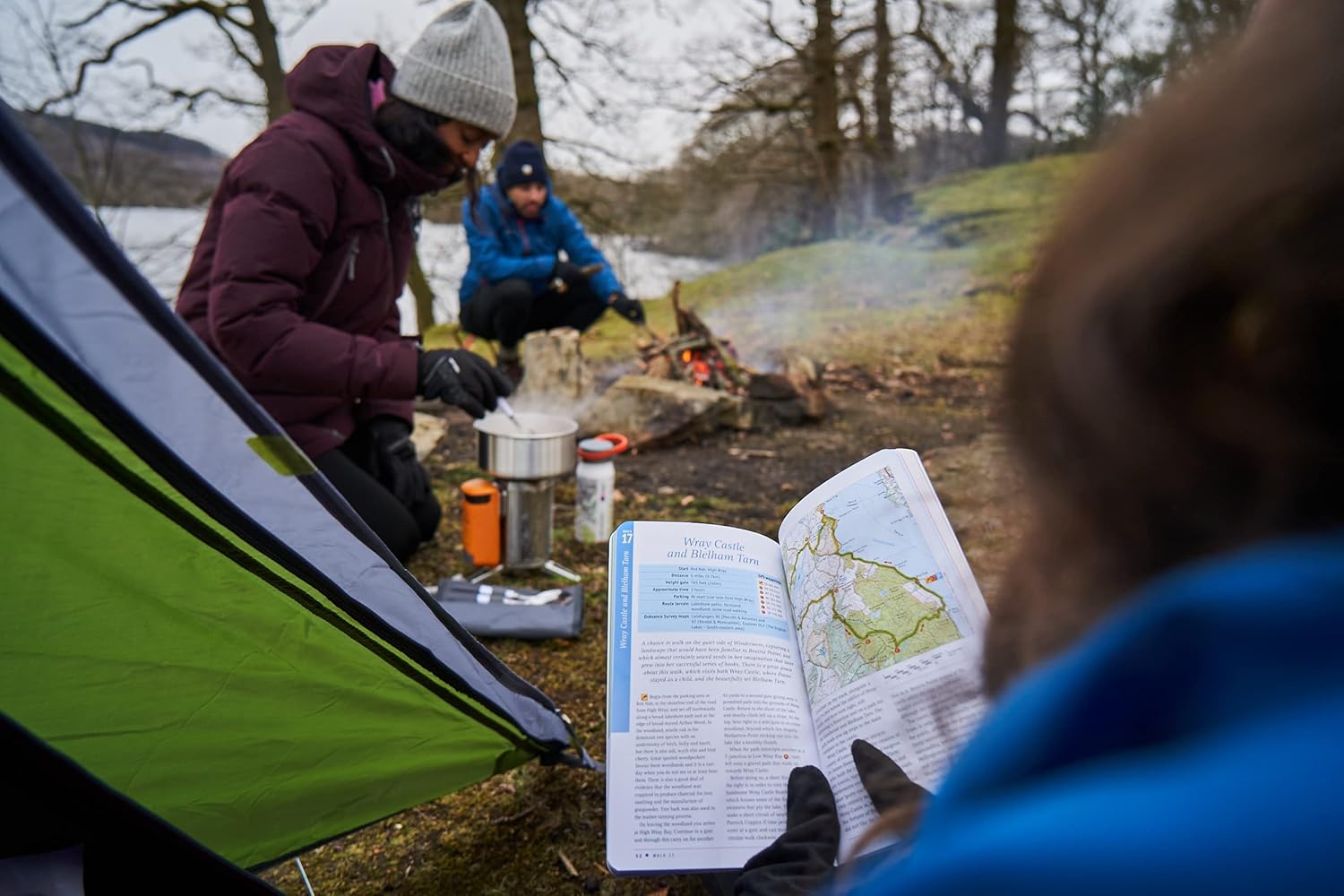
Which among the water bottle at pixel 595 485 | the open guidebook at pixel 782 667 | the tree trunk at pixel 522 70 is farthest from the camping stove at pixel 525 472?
the tree trunk at pixel 522 70

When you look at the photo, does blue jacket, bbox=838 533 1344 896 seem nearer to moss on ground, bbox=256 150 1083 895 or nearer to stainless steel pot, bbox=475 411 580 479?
moss on ground, bbox=256 150 1083 895

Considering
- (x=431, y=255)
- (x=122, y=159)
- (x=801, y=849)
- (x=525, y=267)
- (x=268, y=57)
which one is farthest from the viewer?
(x=431, y=255)

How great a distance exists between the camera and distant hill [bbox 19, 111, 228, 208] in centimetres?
784

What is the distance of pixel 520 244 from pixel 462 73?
8.79 feet

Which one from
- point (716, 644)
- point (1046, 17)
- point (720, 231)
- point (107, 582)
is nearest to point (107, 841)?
point (107, 582)

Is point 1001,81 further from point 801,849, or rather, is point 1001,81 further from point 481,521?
point 801,849

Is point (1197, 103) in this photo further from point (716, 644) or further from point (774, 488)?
point (774, 488)

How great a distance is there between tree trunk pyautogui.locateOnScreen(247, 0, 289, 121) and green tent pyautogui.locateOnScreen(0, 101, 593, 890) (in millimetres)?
8276

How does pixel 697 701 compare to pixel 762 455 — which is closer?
pixel 697 701

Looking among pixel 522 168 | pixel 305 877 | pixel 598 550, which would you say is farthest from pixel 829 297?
pixel 305 877

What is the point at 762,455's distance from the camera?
14.5 feet

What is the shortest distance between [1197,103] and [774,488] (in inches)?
138

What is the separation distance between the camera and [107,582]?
114 cm

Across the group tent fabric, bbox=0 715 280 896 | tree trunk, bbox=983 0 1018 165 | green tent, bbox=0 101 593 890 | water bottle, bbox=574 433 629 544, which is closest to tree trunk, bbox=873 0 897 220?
tree trunk, bbox=983 0 1018 165
